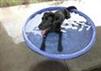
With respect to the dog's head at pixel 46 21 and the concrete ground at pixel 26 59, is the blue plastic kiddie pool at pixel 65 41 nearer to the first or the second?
the dog's head at pixel 46 21

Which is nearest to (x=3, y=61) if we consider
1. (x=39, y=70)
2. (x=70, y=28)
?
(x=39, y=70)

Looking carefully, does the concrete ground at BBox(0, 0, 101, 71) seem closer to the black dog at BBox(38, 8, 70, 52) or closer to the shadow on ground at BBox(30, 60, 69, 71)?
the shadow on ground at BBox(30, 60, 69, 71)

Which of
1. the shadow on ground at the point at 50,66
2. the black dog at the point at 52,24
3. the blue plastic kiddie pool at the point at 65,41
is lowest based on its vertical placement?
the shadow on ground at the point at 50,66

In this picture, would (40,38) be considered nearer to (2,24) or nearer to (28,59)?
(28,59)

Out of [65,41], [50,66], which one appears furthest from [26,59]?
[65,41]

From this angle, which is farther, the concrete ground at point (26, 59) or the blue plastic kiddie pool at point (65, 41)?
the concrete ground at point (26, 59)

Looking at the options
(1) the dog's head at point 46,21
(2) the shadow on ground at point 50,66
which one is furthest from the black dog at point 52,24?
(2) the shadow on ground at point 50,66

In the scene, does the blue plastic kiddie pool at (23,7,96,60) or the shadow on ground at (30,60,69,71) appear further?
the shadow on ground at (30,60,69,71)

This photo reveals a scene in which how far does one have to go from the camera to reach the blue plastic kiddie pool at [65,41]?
4.26 ft

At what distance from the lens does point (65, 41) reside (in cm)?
140

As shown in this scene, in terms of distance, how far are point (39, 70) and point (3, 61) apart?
0.83 ft

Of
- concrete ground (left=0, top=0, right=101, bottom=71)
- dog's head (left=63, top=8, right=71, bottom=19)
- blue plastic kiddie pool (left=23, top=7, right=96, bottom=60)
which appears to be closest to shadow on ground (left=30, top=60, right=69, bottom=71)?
concrete ground (left=0, top=0, right=101, bottom=71)

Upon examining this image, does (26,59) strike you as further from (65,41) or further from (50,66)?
(65,41)

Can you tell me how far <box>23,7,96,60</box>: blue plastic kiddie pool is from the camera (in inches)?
51.2
